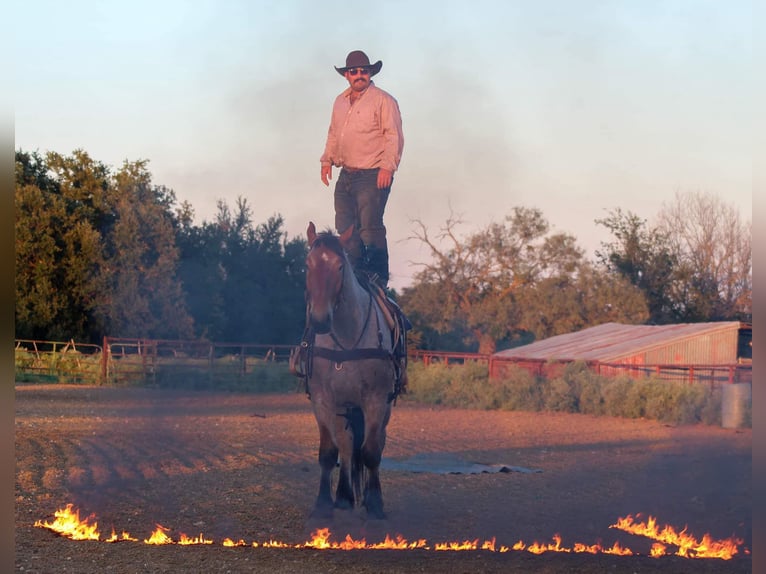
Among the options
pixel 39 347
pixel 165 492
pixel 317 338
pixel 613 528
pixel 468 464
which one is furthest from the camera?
pixel 39 347

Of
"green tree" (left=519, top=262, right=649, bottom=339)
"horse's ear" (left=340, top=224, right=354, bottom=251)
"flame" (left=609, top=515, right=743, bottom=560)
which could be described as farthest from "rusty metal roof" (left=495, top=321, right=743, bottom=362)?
"horse's ear" (left=340, top=224, right=354, bottom=251)

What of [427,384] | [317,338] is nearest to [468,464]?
[317,338]

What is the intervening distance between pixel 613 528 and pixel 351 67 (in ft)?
17.2

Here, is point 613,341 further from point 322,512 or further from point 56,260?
point 322,512

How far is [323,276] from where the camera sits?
7324 mm

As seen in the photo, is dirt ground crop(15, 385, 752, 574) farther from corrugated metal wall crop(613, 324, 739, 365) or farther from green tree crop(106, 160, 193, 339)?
green tree crop(106, 160, 193, 339)

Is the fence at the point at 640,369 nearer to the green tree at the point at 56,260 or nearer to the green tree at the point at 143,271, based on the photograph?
the green tree at the point at 143,271

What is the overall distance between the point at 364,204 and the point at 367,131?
28.5 inches

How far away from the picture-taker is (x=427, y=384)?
3152 centimetres

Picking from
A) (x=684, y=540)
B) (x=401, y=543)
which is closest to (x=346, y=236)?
(x=401, y=543)

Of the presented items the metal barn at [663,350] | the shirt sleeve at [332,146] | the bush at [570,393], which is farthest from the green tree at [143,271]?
the shirt sleeve at [332,146]

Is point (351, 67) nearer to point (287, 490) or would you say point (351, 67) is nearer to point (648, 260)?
point (287, 490)

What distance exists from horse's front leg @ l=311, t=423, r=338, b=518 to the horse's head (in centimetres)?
143

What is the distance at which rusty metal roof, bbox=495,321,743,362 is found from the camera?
108ft
